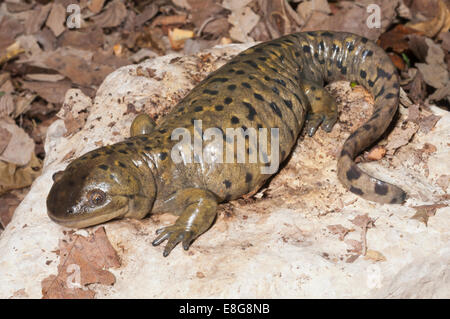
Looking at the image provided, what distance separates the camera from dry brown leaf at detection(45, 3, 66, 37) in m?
11.1

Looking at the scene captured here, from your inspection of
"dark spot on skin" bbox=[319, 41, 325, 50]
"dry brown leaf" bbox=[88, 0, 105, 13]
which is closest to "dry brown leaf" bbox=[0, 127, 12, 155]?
"dry brown leaf" bbox=[88, 0, 105, 13]

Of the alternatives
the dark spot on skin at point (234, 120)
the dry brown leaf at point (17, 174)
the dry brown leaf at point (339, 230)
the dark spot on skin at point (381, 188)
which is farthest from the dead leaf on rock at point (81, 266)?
the dry brown leaf at point (17, 174)

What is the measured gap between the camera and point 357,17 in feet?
32.8

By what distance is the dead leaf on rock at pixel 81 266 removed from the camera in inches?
217

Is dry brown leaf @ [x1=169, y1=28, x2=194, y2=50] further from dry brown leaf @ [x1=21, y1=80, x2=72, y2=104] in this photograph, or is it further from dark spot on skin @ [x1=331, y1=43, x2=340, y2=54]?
dark spot on skin @ [x1=331, y1=43, x2=340, y2=54]

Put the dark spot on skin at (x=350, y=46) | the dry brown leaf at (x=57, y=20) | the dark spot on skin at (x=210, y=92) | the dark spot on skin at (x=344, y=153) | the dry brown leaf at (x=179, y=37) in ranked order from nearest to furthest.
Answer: the dark spot on skin at (x=344, y=153), the dark spot on skin at (x=210, y=92), the dark spot on skin at (x=350, y=46), the dry brown leaf at (x=179, y=37), the dry brown leaf at (x=57, y=20)

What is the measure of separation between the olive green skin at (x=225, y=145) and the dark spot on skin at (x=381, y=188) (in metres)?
0.01

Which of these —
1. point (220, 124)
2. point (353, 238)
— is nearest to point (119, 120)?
point (220, 124)

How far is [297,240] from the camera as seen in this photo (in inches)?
229

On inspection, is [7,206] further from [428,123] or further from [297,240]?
[428,123]

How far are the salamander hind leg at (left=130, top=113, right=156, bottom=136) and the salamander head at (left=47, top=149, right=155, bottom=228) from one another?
106 cm

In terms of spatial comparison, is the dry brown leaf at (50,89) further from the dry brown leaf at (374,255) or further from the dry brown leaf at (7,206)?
the dry brown leaf at (374,255)

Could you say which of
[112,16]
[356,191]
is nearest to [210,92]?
[356,191]

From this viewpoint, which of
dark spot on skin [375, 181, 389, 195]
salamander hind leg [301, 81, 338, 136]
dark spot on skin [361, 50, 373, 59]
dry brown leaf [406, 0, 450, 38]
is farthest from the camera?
dry brown leaf [406, 0, 450, 38]
